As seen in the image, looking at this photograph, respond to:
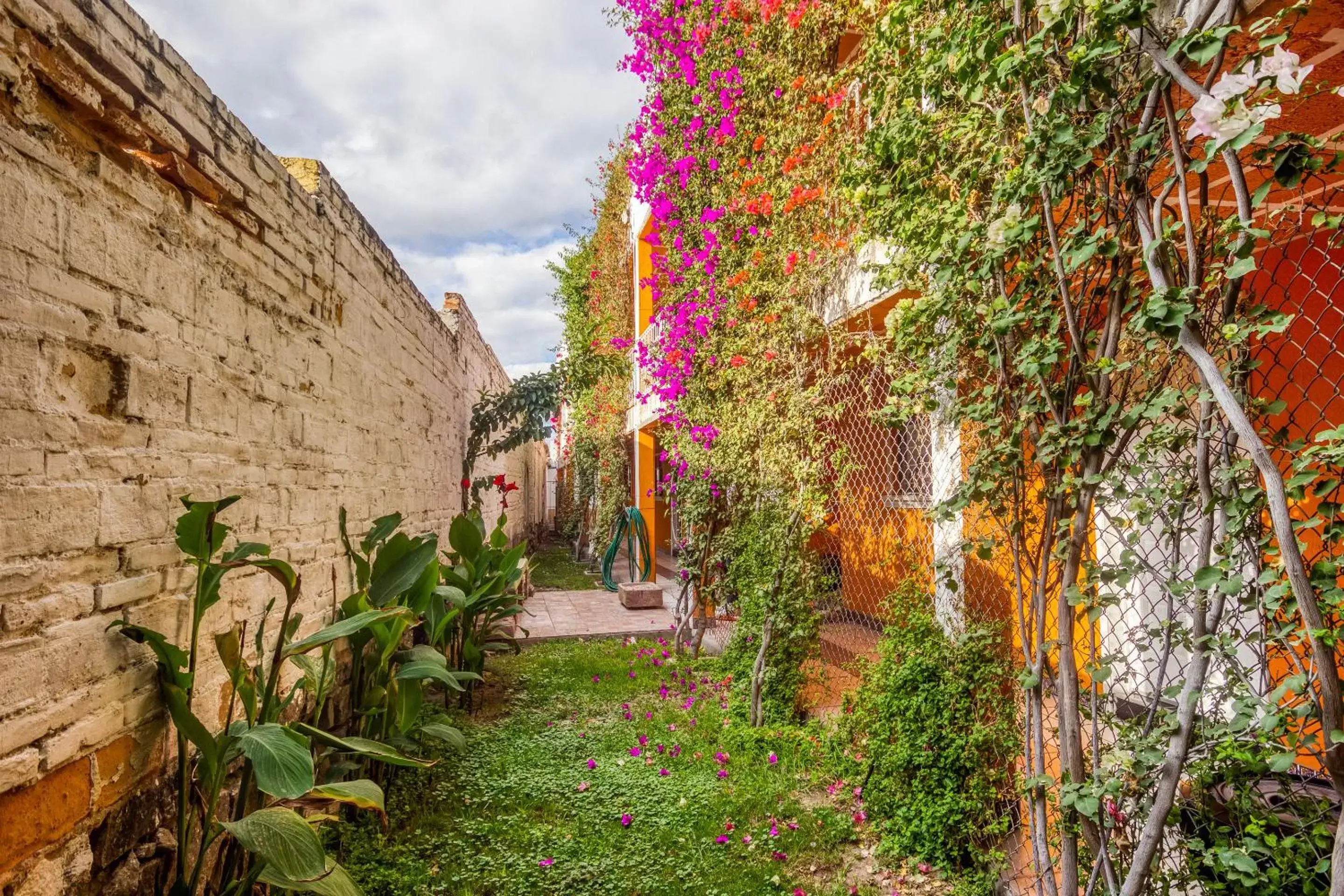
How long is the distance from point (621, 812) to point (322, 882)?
1704 millimetres

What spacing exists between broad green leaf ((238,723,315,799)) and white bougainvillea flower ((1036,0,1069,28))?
8.62ft

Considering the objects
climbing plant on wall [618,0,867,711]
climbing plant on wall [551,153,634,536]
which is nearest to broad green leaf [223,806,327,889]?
climbing plant on wall [618,0,867,711]

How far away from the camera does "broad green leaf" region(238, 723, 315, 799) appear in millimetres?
1620

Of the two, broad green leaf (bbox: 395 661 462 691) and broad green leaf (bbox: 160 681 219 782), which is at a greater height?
broad green leaf (bbox: 160 681 219 782)

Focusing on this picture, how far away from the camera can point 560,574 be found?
34.8ft

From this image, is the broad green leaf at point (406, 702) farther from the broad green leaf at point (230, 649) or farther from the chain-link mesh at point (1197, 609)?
the chain-link mesh at point (1197, 609)

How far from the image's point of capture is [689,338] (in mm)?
5344

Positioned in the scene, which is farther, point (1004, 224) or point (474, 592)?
point (474, 592)

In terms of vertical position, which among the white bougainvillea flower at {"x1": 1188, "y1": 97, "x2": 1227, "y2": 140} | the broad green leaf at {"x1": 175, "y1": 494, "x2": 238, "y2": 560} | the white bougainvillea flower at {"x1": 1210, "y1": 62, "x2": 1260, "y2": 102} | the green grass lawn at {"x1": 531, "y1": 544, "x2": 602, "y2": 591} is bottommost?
the green grass lawn at {"x1": 531, "y1": 544, "x2": 602, "y2": 591}

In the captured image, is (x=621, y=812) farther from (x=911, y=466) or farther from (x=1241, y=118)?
(x=911, y=466)

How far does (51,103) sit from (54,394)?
65 cm

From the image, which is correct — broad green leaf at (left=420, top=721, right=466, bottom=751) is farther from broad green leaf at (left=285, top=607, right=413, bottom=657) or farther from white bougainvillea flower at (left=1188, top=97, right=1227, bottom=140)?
white bougainvillea flower at (left=1188, top=97, right=1227, bottom=140)

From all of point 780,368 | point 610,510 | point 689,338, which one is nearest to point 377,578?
point 780,368

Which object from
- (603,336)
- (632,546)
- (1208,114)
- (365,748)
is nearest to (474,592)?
(365,748)
